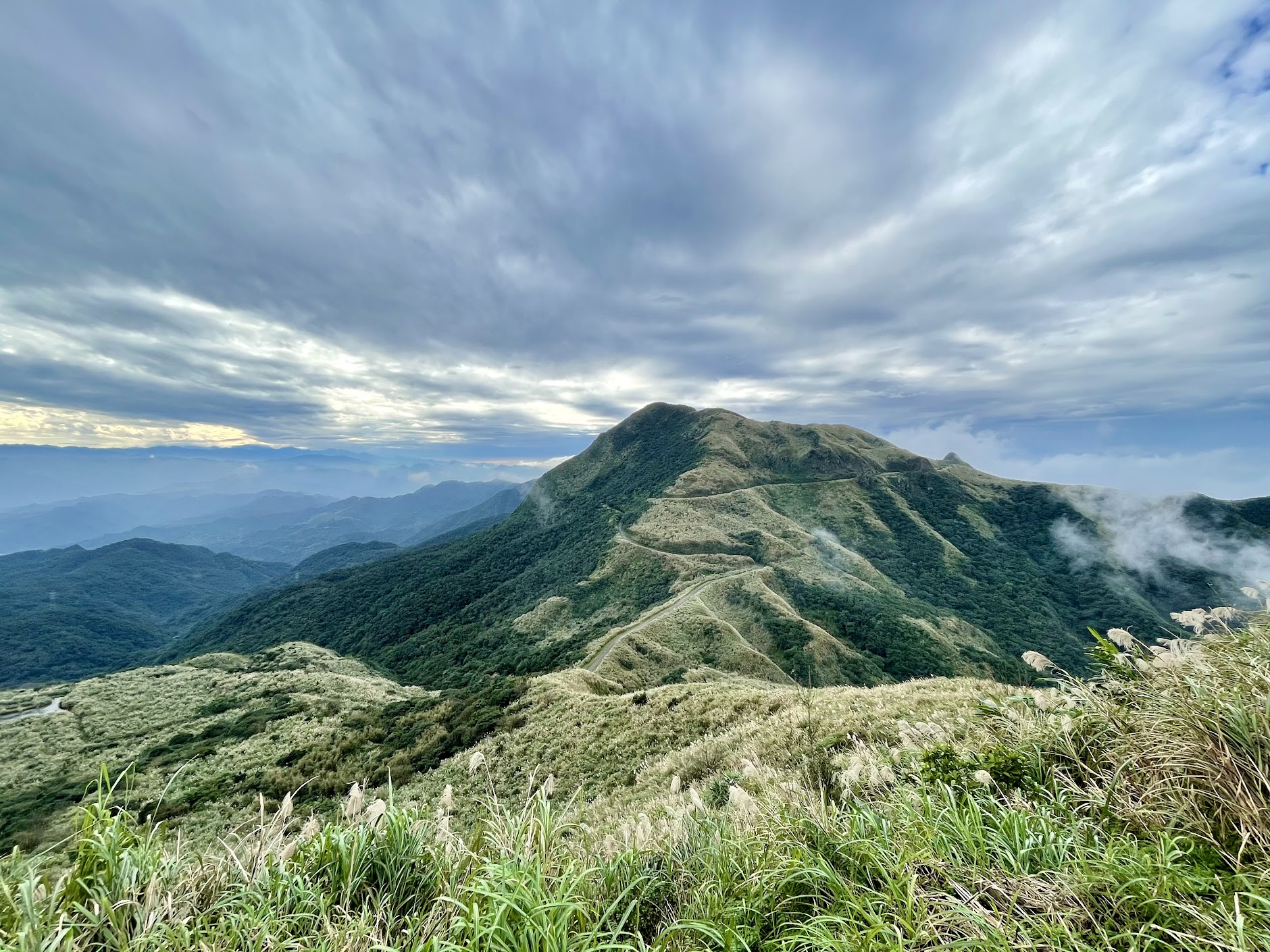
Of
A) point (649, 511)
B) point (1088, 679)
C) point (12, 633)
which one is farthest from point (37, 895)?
point (12, 633)

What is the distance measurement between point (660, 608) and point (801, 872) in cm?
7154

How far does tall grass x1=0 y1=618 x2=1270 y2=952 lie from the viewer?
3121 millimetres

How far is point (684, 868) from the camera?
4.39m

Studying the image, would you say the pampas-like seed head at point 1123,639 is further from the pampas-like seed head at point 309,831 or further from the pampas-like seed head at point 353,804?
the pampas-like seed head at point 309,831

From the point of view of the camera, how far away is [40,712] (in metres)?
40.1

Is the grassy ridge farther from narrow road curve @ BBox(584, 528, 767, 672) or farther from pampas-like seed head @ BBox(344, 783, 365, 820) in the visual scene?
pampas-like seed head @ BBox(344, 783, 365, 820)

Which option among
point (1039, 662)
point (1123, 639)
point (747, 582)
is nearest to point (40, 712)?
point (1039, 662)

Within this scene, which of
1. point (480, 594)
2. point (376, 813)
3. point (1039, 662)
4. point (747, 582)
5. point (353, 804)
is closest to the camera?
point (376, 813)

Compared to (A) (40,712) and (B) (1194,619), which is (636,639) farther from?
(B) (1194,619)

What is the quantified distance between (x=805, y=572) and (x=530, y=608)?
5758cm

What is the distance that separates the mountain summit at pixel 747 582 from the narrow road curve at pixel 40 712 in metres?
39.0

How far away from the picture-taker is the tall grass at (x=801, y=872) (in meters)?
3.12

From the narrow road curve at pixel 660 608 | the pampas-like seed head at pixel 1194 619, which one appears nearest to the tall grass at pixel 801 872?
the pampas-like seed head at pixel 1194 619

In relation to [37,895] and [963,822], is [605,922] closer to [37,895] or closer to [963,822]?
[963,822]
